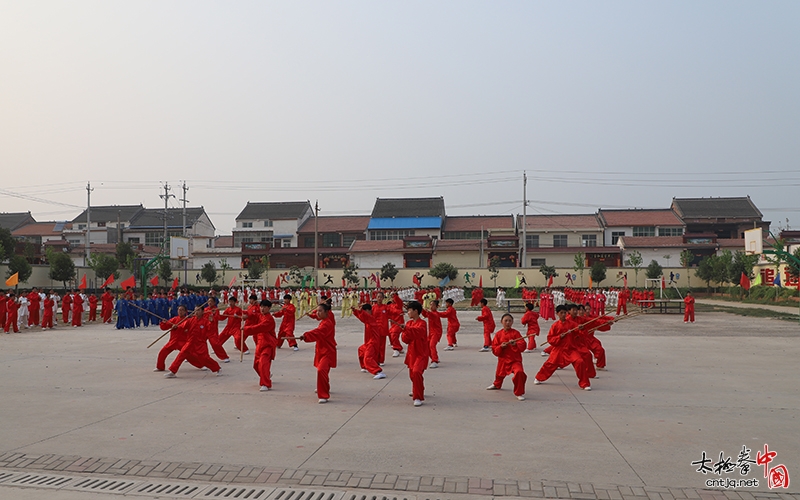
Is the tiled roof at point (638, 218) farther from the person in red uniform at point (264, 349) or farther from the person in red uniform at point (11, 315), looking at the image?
the person in red uniform at point (264, 349)

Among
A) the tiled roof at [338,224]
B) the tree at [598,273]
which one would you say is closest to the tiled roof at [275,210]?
the tiled roof at [338,224]

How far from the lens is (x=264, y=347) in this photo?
386 inches

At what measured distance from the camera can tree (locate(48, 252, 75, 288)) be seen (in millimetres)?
43750

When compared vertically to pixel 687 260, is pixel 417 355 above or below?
below

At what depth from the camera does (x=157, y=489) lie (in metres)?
5.17

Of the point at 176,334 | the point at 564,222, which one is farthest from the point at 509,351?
the point at 564,222

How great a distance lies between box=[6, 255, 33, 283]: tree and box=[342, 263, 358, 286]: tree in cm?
2226

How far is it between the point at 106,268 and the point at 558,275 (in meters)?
35.6

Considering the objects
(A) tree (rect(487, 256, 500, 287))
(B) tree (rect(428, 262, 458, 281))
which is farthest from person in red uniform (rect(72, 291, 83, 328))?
(A) tree (rect(487, 256, 500, 287))

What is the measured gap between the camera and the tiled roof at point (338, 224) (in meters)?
62.2

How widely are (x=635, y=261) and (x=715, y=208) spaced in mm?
16746

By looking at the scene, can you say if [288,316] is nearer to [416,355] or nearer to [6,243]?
[416,355]

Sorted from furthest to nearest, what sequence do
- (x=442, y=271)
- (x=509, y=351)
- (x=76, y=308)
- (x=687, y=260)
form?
1. (x=687, y=260)
2. (x=442, y=271)
3. (x=76, y=308)
4. (x=509, y=351)

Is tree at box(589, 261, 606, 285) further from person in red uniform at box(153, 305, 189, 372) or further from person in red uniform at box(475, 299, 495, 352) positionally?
person in red uniform at box(153, 305, 189, 372)
